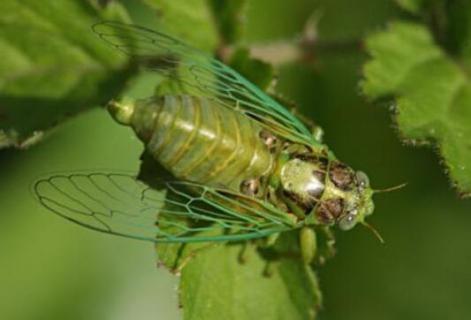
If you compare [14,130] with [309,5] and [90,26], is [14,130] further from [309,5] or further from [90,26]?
[309,5]

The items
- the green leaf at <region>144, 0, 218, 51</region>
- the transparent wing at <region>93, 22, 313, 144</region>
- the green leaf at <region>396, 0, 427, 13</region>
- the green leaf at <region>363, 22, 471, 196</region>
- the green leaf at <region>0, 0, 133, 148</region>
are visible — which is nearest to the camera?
the green leaf at <region>363, 22, 471, 196</region>

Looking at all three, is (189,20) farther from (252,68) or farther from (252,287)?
(252,287)

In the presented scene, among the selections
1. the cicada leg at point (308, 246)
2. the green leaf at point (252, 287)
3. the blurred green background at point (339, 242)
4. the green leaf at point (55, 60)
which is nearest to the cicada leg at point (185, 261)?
the green leaf at point (252, 287)

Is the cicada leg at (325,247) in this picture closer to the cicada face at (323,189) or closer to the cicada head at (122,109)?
the cicada face at (323,189)

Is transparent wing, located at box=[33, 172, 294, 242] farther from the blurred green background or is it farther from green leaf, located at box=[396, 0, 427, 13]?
the blurred green background

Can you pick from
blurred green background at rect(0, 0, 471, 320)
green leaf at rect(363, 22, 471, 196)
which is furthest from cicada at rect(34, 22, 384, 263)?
blurred green background at rect(0, 0, 471, 320)

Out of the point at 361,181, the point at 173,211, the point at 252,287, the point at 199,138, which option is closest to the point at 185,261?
the point at 173,211

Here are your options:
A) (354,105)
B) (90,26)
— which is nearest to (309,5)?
(354,105)
